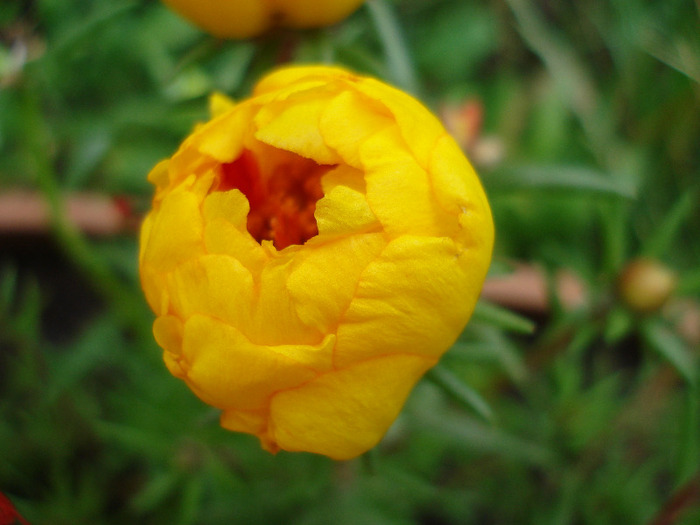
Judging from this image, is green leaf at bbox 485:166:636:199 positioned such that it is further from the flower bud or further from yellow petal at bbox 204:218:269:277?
yellow petal at bbox 204:218:269:277

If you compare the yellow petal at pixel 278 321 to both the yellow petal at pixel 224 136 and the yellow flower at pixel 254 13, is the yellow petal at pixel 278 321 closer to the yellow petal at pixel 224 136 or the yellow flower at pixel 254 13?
the yellow petal at pixel 224 136

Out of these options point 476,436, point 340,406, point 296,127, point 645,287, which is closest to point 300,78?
point 296,127

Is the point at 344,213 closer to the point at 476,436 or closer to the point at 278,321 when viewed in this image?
the point at 278,321

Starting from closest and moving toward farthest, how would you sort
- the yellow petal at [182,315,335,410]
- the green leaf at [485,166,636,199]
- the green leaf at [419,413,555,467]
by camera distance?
the yellow petal at [182,315,335,410] → the green leaf at [485,166,636,199] → the green leaf at [419,413,555,467]

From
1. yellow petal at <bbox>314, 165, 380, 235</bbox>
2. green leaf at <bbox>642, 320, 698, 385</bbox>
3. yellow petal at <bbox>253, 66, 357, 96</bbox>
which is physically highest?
yellow petal at <bbox>253, 66, 357, 96</bbox>

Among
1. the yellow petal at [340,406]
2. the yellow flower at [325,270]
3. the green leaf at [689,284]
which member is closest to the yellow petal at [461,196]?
the yellow flower at [325,270]

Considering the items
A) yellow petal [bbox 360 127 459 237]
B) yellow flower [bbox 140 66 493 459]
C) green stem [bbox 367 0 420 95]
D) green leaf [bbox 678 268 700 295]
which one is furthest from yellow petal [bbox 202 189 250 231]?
green leaf [bbox 678 268 700 295]

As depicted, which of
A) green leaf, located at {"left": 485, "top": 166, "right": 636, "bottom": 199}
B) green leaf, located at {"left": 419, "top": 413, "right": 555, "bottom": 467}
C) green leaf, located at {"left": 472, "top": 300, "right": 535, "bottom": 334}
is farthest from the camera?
green leaf, located at {"left": 419, "top": 413, "right": 555, "bottom": 467}
